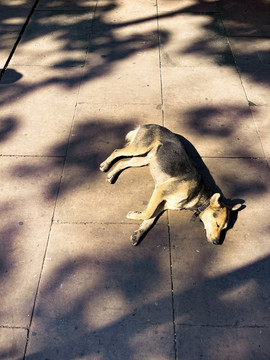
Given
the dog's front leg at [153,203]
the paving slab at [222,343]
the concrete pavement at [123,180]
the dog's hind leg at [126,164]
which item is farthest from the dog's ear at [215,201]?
the paving slab at [222,343]

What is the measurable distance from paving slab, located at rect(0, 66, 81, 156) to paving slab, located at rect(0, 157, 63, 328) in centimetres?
32

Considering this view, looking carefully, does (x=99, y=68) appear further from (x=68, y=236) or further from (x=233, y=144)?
(x=68, y=236)

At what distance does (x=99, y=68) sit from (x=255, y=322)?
503cm

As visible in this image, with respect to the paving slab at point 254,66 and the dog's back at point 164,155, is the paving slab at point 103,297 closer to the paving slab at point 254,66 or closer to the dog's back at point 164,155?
the dog's back at point 164,155

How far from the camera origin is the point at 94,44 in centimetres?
698

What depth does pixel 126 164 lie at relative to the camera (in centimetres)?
494

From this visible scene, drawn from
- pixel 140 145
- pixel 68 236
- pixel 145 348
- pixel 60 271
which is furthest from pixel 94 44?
pixel 145 348

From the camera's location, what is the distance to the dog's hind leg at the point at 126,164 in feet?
16.0

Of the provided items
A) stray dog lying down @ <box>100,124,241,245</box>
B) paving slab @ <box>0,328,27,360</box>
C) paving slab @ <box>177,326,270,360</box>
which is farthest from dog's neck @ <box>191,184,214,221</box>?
paving slab @ <box>0,328,27,360</box>

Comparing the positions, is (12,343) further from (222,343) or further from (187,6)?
(187,6)

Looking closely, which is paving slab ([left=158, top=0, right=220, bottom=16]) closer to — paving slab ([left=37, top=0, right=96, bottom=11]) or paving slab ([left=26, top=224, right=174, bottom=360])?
paving slab ([left=37, top=0, right=96, bottom=11])

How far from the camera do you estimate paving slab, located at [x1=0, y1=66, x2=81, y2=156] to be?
528 centimetres

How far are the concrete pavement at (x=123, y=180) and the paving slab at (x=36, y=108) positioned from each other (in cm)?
2

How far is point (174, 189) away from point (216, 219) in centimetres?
63
